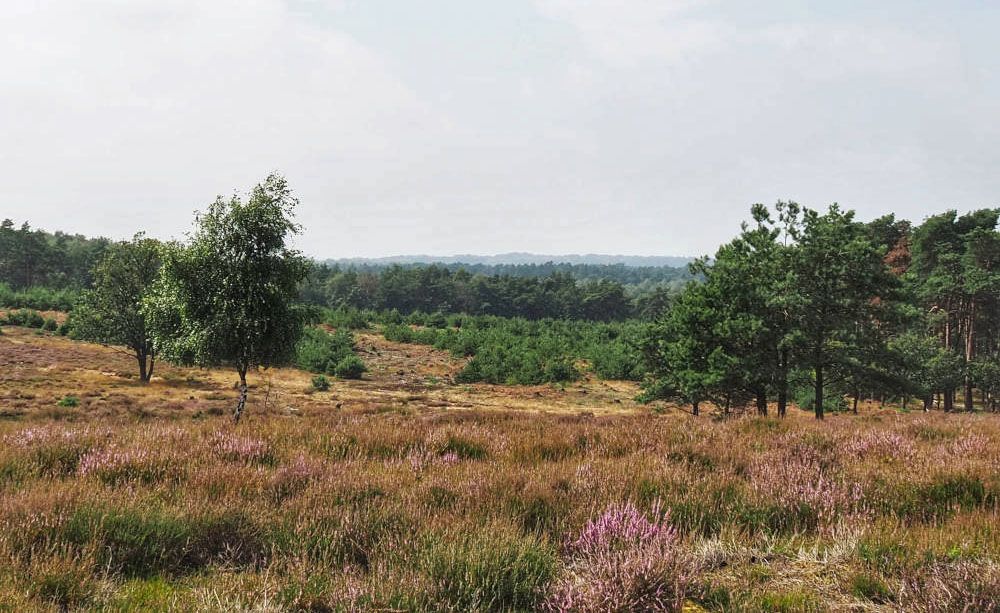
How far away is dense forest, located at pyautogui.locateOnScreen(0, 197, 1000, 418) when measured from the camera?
75.0ft

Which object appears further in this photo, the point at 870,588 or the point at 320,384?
the point at 320,384

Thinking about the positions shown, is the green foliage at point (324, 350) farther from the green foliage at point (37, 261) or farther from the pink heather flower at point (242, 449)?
the green foliage at point (37, 261)

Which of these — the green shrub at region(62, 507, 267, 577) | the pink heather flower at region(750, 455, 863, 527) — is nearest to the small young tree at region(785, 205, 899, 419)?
the pink heather flower at region(750, 455, 863, 527)

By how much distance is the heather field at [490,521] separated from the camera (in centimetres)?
290

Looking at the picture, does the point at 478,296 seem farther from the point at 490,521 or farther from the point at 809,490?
the point at 490,521

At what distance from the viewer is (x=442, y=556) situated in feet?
10.3

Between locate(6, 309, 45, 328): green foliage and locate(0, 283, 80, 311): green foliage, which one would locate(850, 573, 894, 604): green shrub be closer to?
locate(6, 309, 45, 328): green foliage

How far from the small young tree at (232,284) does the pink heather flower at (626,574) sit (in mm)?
17001

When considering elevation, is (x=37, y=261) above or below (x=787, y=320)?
above

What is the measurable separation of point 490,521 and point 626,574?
3.99 feet

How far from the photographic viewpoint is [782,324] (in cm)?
2422

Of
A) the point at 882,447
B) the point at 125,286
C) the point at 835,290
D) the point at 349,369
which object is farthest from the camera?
the point at 349,369

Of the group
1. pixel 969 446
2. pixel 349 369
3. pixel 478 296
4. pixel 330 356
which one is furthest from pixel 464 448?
pixel 478 296

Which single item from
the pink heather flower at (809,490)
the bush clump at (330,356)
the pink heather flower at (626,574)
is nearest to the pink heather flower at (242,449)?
the pink heather flower at (626,574)
